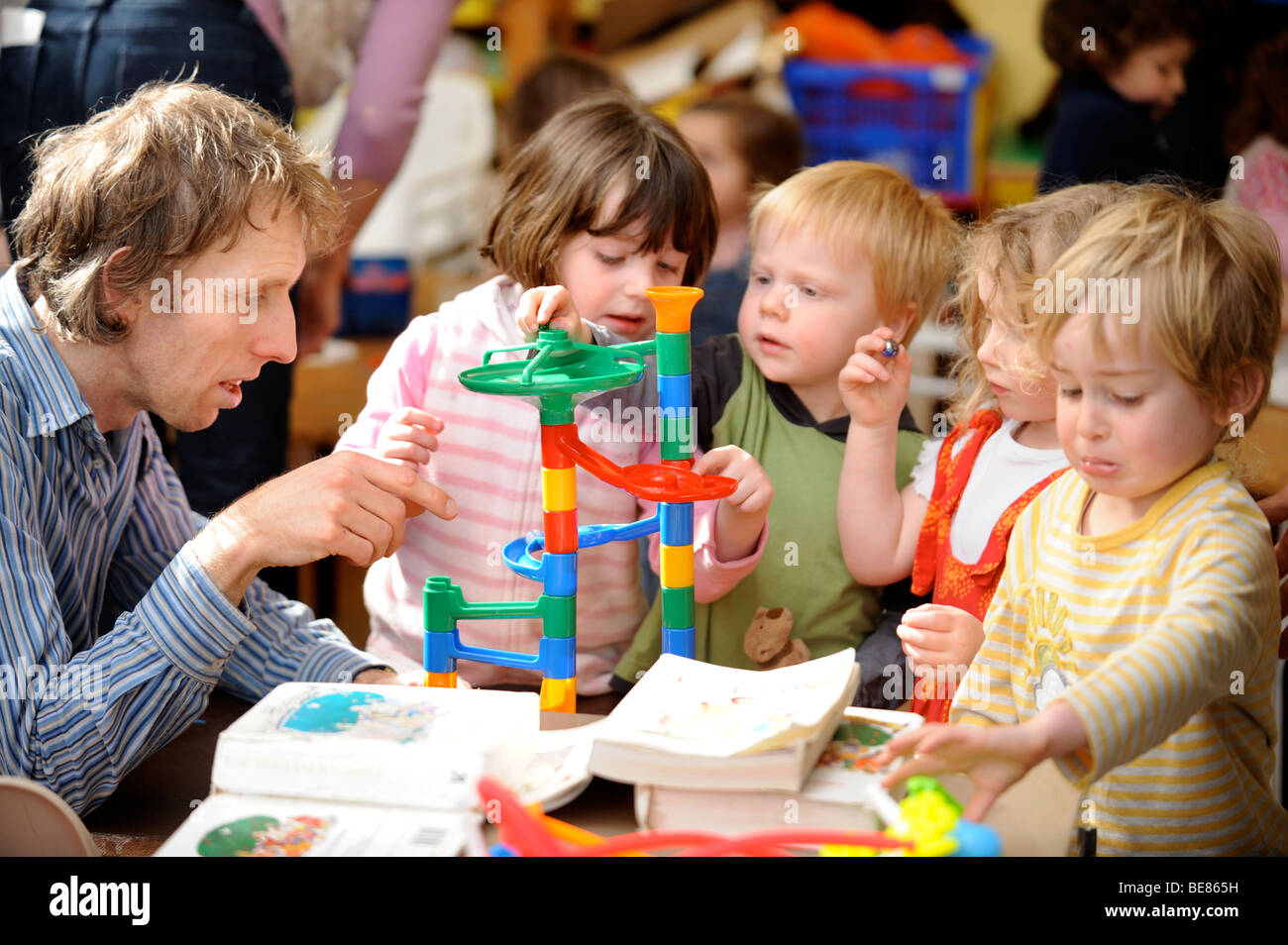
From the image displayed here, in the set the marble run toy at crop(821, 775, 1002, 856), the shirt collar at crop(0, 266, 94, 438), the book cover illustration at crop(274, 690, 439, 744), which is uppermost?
the shirt collar at crop(0, 266, 94, 438)

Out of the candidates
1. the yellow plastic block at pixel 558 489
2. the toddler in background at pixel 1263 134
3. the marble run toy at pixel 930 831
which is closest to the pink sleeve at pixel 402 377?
the yellow plastic block at pixel 558 489

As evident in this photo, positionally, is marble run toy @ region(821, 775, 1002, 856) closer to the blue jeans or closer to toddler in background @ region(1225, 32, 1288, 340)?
the blue jeans

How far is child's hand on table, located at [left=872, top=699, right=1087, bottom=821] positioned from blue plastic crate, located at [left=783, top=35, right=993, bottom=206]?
10.3 feet

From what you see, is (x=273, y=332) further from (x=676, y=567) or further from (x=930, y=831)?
(x=930, y=831)

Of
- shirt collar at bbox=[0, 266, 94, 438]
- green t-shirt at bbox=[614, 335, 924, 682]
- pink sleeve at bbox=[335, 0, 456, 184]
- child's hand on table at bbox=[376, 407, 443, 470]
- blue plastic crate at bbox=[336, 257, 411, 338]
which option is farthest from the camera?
blue plastic crate at bbox=[336, 257, 411, 338]

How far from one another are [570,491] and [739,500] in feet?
0.97

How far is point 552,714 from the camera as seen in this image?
3.78 feet

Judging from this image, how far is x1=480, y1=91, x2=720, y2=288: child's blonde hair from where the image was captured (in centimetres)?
158

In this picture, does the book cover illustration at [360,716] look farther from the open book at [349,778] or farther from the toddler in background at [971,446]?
the toddler in background at [971,446]

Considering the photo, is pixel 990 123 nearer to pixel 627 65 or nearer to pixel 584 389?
pixel 627 65

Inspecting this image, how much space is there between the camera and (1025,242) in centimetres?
136

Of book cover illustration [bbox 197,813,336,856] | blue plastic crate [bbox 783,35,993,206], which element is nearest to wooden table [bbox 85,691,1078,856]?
book cover illustration [bbox 197,813,336,856]

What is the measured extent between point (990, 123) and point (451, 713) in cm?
361
